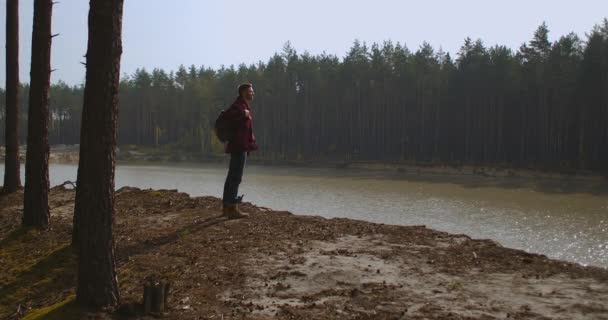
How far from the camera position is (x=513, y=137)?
146ft

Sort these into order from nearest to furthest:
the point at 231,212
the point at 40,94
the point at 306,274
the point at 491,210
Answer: the point at 306,274, the point at 231,212, the point at 40,94, the point at 491,210

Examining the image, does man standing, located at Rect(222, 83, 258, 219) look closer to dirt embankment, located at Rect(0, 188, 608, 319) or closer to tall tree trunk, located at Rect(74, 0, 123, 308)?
dirt embankment, located at Rect(0, 188, 608, 319)

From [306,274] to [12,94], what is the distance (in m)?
9.19

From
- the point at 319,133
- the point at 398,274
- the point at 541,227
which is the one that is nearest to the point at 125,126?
the point at 319,133

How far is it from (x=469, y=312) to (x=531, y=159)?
42.8 meters

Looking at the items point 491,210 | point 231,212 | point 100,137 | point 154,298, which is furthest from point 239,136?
point 491,210

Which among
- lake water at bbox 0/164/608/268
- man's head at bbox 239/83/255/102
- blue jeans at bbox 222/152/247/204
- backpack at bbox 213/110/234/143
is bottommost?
lake water at bbox 0/164/608/268

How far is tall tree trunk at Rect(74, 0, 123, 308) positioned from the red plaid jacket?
279 centimetres

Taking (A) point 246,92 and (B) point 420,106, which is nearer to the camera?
(A) point 246,92

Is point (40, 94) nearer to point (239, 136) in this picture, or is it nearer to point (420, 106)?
point (239, 136)

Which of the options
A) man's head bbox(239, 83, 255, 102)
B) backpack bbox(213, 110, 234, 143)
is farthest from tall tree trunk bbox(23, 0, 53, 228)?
man's head bbox(239, 83, 255, 102)

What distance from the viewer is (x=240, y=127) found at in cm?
709

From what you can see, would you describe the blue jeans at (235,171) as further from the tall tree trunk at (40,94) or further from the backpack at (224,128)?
the tall tree trunk at (40,94)

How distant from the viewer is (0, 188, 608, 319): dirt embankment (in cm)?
405
